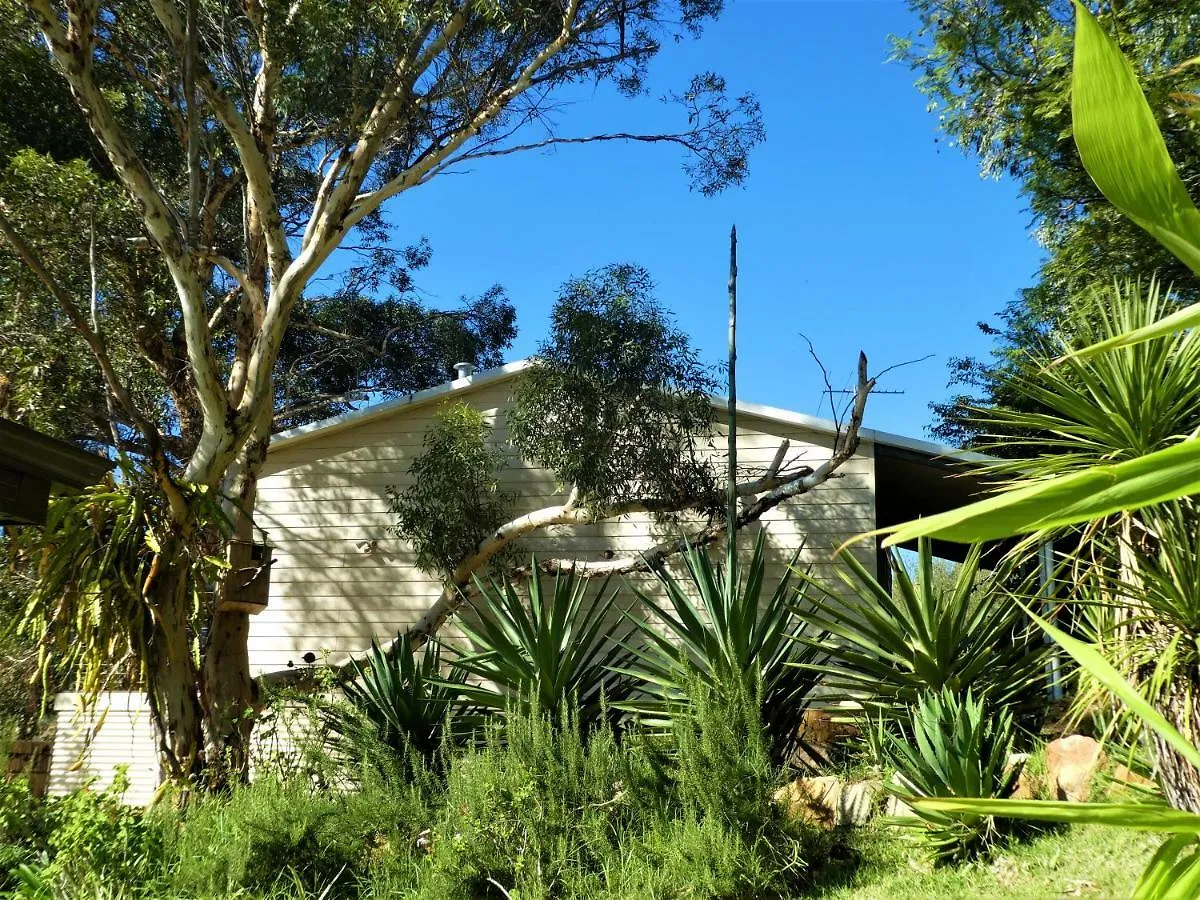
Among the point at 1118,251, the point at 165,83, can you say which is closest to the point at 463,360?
the point at 165,83

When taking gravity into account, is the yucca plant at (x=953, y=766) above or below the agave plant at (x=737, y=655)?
below

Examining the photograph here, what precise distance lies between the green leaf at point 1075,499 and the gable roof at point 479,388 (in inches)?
440

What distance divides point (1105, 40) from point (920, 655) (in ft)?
22.3

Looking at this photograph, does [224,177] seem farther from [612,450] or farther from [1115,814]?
[1115,814]

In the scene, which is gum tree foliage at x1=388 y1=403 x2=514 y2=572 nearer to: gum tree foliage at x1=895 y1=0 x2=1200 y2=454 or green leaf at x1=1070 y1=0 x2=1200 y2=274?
gum tree foliage at x1=895 y1=0 x2=1200 y2=454

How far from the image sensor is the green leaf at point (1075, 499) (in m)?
0.75

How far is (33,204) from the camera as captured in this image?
12719mm

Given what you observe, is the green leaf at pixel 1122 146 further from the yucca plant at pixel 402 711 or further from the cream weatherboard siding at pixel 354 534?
the cream weatherboard siding at pixel 354 534

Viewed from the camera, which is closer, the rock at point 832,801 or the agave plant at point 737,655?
the rock at point 832,801

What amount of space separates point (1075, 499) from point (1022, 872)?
18.7 feet

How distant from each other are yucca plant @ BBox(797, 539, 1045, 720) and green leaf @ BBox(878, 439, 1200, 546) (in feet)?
20.7

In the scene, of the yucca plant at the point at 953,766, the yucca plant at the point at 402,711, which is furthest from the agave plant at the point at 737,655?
the yucca plant at the point at 402,711

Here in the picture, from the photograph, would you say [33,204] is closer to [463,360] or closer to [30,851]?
[30,851]

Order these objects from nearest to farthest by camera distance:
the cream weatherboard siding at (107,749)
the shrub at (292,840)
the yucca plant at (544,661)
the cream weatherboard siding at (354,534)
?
the shrub at (292,840) < the yucca plant at (544,661) < the cream weatherboard siding at (107,749) < the cream weatherboard siding at (354,534)
